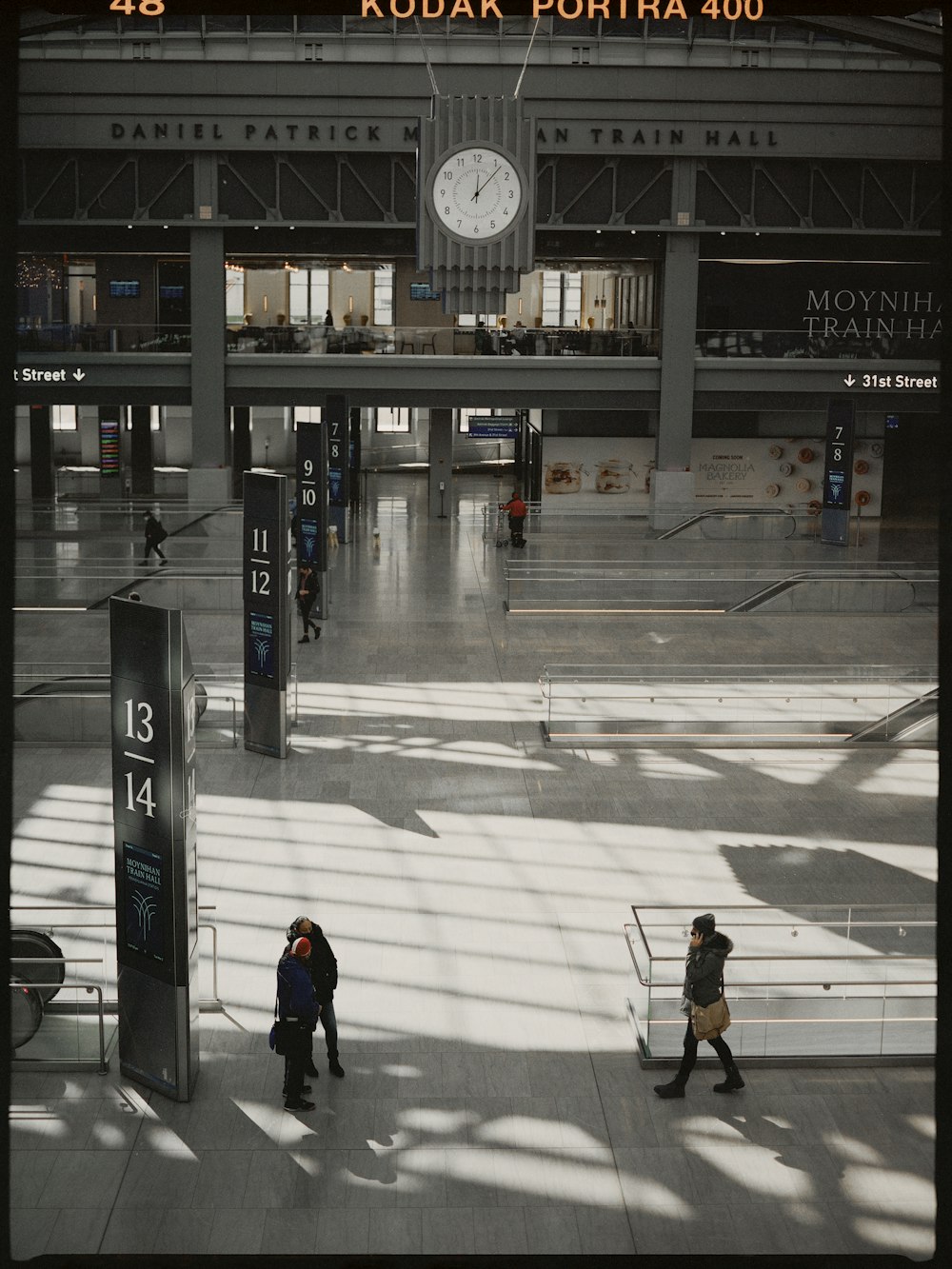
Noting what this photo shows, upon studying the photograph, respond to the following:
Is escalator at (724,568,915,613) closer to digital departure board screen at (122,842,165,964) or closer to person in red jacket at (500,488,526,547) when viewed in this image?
person in red jacket at (500,488,526,547)

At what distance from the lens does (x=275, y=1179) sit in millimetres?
8828

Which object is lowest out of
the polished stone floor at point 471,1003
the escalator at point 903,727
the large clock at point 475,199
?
the polished stone floor at point 471,1003

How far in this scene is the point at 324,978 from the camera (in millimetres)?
10273

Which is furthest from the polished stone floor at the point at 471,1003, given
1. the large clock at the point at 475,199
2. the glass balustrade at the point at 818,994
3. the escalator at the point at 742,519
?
the escalator at the point at 742,519

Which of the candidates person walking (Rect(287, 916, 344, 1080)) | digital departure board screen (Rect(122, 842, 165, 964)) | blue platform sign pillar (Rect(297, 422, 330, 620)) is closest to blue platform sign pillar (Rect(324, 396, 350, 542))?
blue platform sign pillar (Rect(297, 422, 330, 620))

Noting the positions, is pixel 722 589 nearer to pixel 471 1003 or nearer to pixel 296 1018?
pixel 471 1003

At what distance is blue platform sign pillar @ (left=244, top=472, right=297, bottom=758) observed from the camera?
18438mm

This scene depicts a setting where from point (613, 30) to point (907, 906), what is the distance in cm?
3470

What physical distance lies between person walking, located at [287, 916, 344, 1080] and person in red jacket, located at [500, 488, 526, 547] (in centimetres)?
2754

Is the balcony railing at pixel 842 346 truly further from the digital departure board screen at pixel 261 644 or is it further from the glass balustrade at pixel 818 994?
the glass balustrade at pixel 818 994

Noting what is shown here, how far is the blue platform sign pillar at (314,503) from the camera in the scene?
90.0 ft

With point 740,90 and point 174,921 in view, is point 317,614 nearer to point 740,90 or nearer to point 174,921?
point 174,921

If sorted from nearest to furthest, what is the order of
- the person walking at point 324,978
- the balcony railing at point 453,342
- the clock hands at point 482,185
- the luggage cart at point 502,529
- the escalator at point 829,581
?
the person walking at point 324,978
the clock hands at point 482,185
the escalator at point 829,581
the luggage cart at point 502,529
the balcony railing at point 453,342

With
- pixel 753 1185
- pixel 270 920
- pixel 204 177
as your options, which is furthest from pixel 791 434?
pixel 753 1185
